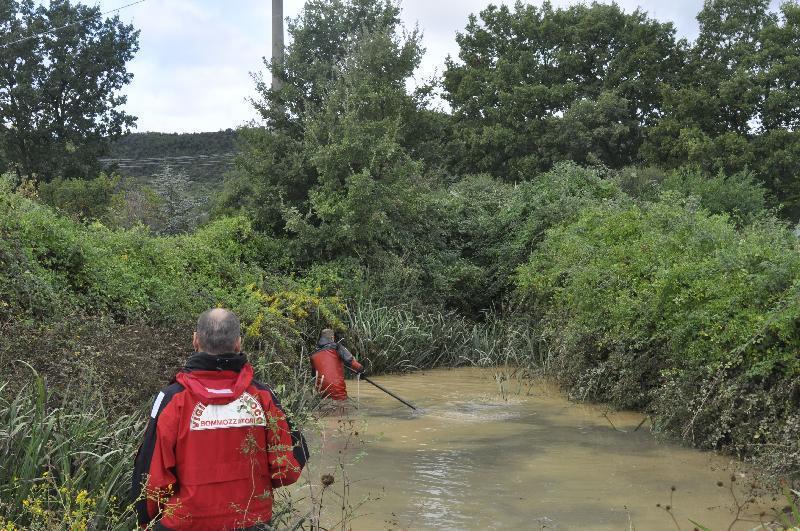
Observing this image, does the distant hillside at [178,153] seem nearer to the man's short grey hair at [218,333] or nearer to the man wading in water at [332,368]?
the man wading in water at [332,368]

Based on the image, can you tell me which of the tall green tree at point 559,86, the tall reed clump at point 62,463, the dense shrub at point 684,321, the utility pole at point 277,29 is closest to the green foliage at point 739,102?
the tall green tree at point 559,86

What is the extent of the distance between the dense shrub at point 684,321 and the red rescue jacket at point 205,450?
507cm

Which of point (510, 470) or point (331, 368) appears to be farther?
point (331, 368)

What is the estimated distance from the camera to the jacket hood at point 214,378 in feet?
13.0

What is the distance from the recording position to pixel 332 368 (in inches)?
436

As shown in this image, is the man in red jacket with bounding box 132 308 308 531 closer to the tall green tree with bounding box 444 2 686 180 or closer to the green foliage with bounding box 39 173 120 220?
the green foliage with bounding box 39 173 120 220

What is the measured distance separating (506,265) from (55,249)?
9549 millimetres

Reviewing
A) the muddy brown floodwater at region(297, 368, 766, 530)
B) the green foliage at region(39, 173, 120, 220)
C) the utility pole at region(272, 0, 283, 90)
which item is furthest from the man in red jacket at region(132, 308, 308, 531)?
the green foliage at region(39, 173, 120, 220)

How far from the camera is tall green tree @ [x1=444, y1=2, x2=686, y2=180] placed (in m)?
35.8

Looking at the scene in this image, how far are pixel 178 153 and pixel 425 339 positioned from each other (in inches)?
1527

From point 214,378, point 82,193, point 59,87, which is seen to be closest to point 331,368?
point 214,378

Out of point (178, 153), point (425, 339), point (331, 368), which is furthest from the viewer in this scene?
point (178, 153)

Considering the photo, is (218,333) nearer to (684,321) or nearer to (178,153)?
(684,321)

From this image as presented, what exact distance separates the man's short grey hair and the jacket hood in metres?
0.04
